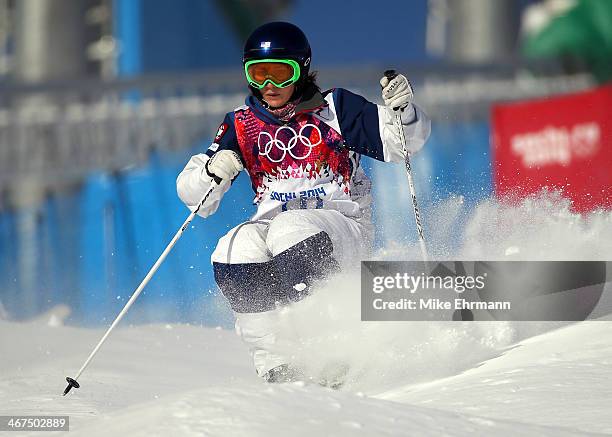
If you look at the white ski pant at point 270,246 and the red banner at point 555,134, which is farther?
the red banner at point 555,134

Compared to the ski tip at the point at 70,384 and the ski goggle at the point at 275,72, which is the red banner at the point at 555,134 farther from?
the ski tip at the point at 70,384

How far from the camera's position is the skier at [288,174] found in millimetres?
4309

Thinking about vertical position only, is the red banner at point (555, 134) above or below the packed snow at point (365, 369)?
above

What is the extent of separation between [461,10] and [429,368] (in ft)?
40.8

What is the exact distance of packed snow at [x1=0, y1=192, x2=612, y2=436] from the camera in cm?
288

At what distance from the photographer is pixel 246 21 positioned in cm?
1584

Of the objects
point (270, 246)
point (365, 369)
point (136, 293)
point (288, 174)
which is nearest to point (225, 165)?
point (288, 174)

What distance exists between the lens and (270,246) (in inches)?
170

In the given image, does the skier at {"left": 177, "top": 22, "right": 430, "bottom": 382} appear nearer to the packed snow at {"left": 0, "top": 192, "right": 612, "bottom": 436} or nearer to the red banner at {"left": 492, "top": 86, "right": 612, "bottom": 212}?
the packed snow at {"left": 0, "top": 192, "right": 612, "bottom": 436}

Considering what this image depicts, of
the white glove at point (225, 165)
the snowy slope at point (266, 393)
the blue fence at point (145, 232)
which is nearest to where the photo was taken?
the snowy slope at point (266, 393)

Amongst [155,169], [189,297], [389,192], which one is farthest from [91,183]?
[389,192]

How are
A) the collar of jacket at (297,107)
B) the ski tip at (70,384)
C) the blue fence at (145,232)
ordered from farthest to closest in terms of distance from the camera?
1. the blue fence at (145,232)
2. the collar of jacket at (297,107)
3. the ski tip at (70,384)

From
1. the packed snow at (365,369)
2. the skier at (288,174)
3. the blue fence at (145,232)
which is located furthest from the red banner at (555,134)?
the skier at (288,174)

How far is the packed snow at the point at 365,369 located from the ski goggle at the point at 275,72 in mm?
797
